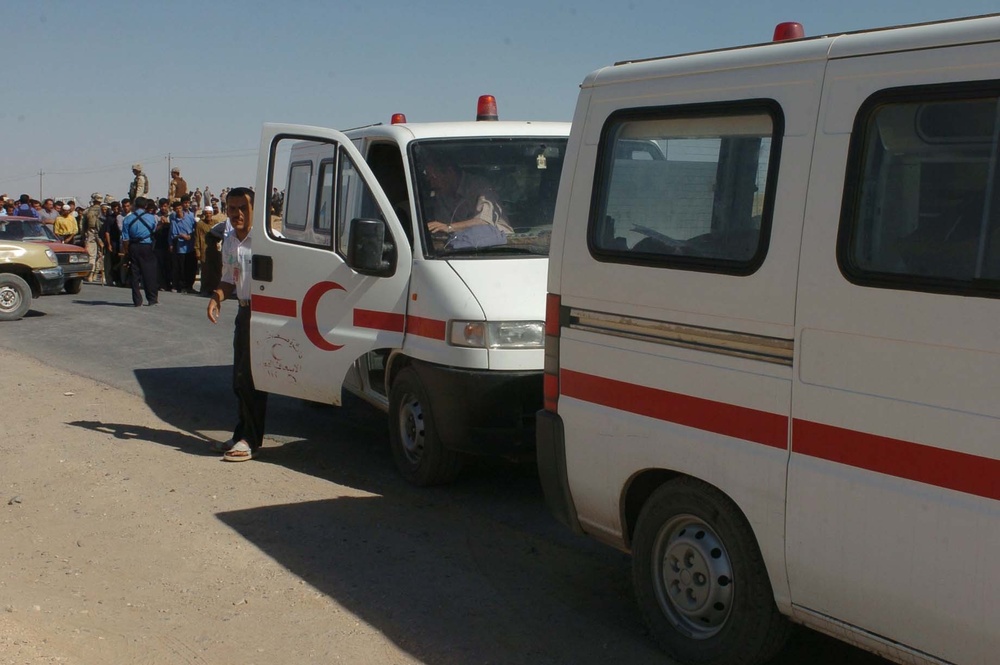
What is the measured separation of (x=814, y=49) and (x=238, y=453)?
5.42 metres

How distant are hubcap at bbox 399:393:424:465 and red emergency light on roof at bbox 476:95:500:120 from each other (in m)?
2.29

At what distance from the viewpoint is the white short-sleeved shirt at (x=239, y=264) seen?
8219mm

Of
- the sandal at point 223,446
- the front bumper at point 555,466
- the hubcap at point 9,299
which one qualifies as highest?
the front bumper at point 555,466

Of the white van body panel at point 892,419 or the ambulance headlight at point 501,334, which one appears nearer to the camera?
the white van body panel at point 892,419

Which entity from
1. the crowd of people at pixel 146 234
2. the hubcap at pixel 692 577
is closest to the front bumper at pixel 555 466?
the hubcap at pixel 692 577

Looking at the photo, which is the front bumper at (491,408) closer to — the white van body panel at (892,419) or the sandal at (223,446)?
the sandal at (223,446)

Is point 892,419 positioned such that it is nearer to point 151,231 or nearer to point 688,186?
point 688,186

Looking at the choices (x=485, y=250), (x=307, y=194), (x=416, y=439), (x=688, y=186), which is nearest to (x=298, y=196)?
(x=307, y=194)

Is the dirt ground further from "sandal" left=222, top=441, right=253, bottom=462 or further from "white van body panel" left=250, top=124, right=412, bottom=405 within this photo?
"white van body panel" left=250, top=124, right=412, bottom=405

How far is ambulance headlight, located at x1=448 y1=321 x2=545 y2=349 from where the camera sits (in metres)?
6.70

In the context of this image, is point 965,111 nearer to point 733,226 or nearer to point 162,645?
point 733,226

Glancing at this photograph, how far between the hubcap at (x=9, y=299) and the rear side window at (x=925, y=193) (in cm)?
1674

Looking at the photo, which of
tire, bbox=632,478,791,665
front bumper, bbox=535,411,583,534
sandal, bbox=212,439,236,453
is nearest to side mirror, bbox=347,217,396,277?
sandal, bbox=212,439,236,453

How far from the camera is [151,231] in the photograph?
2033 cm
